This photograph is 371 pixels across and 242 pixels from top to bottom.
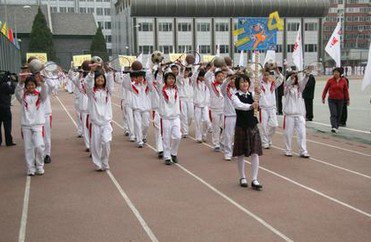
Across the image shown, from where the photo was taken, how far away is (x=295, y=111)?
9.94 m

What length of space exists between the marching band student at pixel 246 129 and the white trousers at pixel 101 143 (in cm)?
253

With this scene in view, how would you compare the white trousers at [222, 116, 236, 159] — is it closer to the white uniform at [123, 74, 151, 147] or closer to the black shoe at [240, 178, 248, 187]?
the black shoe at [240, 178, 248, 187]

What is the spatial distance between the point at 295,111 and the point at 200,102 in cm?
274

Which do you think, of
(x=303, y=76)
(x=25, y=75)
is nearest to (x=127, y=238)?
(x=25, y=75)

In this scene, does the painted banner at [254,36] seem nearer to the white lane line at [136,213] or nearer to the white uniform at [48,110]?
the white uniform at [48,110]

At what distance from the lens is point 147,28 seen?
225ft

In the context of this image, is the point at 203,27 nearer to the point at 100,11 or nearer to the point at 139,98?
the point at 100,11

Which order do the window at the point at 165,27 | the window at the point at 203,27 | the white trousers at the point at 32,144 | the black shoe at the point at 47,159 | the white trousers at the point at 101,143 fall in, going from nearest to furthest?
the white trousers at the point at 32,144 < the white trousers at the point at 101,143 < the black shoe at the point at 47,159 < the window at the point at 165,27 < the window at the point at 203,27

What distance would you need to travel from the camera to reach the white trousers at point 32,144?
836 cm

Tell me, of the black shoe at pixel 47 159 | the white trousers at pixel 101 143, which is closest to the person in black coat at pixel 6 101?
the black shoe at pixel 47 159

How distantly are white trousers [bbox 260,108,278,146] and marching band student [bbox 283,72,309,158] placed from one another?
829 millimetres

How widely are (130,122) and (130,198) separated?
5690 millimetres

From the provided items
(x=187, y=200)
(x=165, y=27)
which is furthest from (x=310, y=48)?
(x=187, y=200)

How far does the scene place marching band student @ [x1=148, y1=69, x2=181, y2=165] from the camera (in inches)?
368
